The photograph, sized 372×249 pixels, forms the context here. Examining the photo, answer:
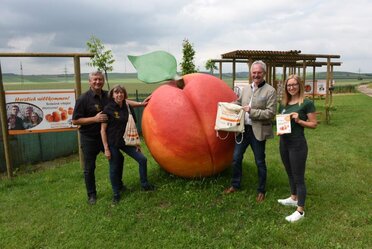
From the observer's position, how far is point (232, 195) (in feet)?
15.3

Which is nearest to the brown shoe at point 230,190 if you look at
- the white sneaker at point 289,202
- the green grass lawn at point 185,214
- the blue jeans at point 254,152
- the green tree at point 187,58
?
the green grass lawn at point 185,214

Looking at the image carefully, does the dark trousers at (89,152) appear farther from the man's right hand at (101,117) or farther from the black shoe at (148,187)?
the black shoe at (148,187)

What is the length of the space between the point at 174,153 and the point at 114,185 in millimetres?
1003

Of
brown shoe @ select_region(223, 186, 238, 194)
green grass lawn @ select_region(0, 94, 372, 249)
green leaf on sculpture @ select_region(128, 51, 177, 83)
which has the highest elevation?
green leaf on sculpture @ select_region(128, 51, 177, 83)

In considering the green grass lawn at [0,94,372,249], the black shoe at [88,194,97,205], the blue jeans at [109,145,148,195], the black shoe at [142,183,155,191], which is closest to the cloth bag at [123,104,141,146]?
the blue jeans at [109,145,148,195]

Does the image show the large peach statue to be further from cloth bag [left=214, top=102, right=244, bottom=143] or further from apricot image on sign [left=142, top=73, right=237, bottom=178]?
cloth bag [left=214, top=102, right=244, bottom=143]

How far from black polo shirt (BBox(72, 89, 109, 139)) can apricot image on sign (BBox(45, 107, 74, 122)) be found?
1.78 metres

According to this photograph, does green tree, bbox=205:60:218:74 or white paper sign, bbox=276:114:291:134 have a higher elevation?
green tree, bbox=205:60:218:74

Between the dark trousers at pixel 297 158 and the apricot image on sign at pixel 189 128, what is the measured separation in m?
0.83

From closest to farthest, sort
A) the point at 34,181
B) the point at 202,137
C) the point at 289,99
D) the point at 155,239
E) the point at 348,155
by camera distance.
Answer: the point at 155,239
the point at 289,99
the point at 202,137
the point at 34,181
the point at 348,155

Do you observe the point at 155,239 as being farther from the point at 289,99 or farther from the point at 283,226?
the point at 289,99

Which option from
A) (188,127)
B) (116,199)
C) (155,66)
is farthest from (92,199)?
(155,66)

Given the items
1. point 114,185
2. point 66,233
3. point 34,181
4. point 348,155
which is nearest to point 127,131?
point 114,185

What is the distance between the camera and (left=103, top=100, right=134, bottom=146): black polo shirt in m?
4.43
